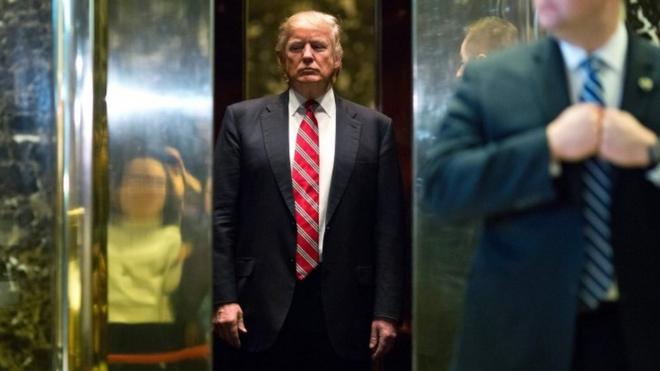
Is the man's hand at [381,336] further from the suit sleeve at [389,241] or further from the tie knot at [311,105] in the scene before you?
the tie knot at [311,105]

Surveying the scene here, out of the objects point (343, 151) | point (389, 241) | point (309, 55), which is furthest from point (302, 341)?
point (309, 55)

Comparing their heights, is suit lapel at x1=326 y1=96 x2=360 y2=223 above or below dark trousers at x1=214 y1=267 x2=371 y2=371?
→ above

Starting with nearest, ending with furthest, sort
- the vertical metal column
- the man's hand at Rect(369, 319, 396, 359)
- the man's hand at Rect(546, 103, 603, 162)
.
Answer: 1. the man's hand at Rect(546, 103, 603, 162)
2. the vertical metal column
3. the man's hand at Rect(369, 319, 396, 359)

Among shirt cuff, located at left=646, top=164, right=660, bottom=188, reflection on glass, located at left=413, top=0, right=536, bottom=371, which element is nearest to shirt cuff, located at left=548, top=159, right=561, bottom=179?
shirt cuff, located at left=646, top=164, right=660, bottom=188

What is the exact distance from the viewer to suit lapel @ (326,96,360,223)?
3188mm

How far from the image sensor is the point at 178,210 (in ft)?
10.2

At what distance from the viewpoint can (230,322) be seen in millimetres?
3137

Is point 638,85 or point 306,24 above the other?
point 306,24

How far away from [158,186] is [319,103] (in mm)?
579

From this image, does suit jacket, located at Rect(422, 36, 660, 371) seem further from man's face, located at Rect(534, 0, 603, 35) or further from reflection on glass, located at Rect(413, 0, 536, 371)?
reflection on glass, located at Rect(413, 0, 536, 371)

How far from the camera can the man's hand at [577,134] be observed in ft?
4.77

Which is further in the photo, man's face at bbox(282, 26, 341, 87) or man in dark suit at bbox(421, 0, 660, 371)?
man's face at bbox(282, 26, 341, 87)

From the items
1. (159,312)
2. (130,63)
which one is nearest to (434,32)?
(130,63)

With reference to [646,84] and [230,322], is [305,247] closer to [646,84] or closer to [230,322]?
[230,322]
